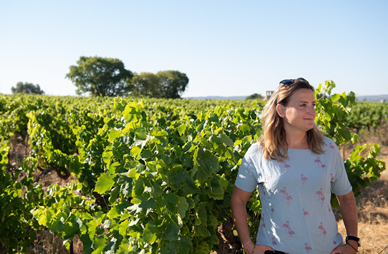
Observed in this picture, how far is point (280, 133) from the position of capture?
1923 millimetres

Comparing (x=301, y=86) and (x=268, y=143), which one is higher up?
(x=301, y=86)

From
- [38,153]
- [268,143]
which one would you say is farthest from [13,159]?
[268,143]

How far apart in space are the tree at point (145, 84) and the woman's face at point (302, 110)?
63.3 metres

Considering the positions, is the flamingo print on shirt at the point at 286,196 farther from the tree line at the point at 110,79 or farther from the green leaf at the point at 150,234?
the tree line at the point at 110,79

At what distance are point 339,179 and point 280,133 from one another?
0.46 metres

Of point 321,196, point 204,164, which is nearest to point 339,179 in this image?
point 321,196

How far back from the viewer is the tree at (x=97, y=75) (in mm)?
59000

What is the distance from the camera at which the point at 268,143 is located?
73.4 inches

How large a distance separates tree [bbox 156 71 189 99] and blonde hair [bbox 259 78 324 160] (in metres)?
66.2

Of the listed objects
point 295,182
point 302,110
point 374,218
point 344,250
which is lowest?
point 374,218

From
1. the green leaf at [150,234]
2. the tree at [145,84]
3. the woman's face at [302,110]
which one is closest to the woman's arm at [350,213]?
the woman's face at [302,110]

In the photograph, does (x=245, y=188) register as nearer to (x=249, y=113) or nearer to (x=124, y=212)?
(x=124, y=212)

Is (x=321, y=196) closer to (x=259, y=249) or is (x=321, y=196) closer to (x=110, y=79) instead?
(x=259, y=249)

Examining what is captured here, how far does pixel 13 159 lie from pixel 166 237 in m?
8.09
